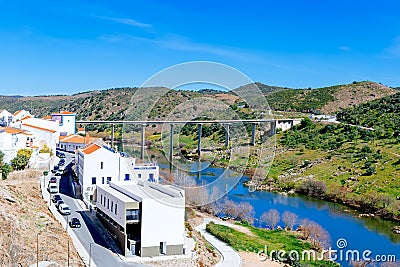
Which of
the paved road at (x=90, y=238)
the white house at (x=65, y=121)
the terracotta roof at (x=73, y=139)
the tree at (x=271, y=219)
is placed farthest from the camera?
the white house at (x=65, y=121)

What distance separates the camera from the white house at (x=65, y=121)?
1200 inches

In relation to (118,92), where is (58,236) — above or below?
below

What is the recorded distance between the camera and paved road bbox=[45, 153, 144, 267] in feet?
43.8

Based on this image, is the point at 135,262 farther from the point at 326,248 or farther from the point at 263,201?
the point at 263,201

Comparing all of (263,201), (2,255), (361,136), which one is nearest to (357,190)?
(263,201)

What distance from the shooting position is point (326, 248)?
18.5 metres

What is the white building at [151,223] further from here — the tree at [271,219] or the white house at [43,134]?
the white house at [43,134]

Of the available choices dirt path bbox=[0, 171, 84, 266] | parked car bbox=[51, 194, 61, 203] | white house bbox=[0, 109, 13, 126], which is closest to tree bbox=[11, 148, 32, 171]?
dirt path bbox=[0, 171, 84, 266]

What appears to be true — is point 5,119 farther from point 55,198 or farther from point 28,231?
point 28,231

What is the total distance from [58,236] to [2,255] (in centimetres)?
213

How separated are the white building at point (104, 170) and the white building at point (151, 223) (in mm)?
3514

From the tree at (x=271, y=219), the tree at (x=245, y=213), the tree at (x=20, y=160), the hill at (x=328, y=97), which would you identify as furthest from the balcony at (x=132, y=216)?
the hill at (x=328, y=97)

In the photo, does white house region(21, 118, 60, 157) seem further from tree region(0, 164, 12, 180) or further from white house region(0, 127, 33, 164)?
tree region(0, 164, 12, 180)

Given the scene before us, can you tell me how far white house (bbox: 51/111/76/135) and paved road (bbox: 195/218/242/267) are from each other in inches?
573
